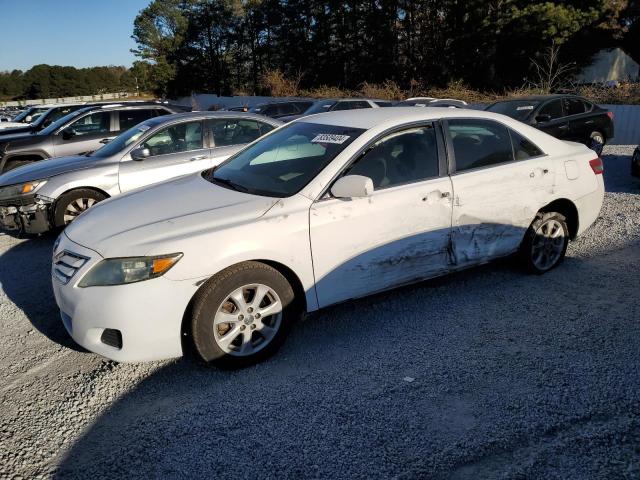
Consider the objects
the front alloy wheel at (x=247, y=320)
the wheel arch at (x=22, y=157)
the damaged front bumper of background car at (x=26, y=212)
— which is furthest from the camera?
the wheel arch at (x=22, y=157)

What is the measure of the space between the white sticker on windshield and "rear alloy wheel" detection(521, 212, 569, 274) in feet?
6.48

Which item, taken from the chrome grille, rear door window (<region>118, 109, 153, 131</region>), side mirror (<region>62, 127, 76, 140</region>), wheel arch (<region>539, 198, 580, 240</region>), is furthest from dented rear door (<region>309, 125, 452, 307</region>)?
side mirror (<region>62, 127, 76, 140</region>)

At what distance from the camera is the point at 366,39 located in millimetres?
39812

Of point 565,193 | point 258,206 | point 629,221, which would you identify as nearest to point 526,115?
point 629,221

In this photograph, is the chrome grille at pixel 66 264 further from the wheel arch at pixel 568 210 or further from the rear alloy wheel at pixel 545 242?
the wheel arch at pixel 568 210

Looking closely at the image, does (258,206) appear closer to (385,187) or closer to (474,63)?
(385,187)

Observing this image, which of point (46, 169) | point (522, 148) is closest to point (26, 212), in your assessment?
point (46, 169)

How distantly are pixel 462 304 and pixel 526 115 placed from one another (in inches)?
287

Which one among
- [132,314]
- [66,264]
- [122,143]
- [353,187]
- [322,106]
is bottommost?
[132,314]

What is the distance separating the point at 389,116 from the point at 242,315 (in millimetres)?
1984

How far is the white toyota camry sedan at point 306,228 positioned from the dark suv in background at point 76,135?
610 cm

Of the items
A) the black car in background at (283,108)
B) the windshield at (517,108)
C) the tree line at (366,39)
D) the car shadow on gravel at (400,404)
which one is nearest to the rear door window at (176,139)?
the car shadow on gravel at (400,404)

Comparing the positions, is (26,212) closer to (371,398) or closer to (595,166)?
(371,398)

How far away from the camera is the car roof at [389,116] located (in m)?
4.03
